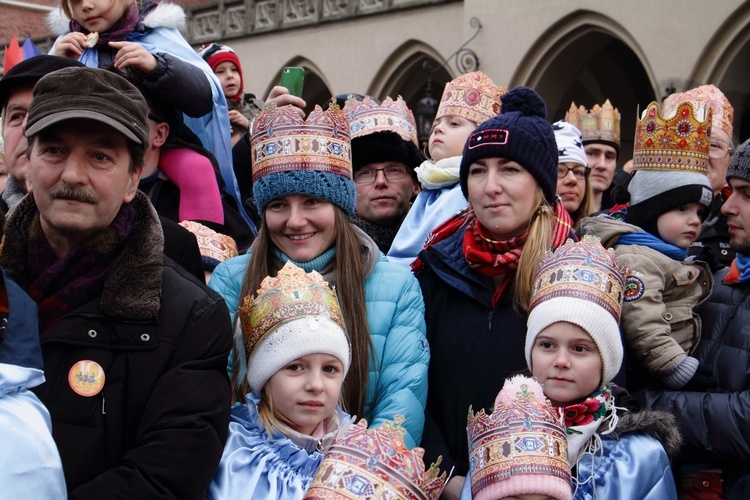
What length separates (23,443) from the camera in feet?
7.00

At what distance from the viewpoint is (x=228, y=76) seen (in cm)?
665

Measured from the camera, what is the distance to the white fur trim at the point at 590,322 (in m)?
3.30

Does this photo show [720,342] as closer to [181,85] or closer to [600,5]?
[181,85]

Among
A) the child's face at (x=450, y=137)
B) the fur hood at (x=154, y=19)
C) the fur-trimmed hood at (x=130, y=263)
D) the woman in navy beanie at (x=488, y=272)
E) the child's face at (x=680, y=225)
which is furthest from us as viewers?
the child's face at (x=450, y=137)

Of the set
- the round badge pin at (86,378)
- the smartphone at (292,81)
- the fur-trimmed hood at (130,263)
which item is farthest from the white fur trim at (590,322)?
the smartphone at (292,81)

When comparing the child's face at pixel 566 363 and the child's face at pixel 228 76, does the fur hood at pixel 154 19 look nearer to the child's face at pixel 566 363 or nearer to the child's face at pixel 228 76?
the child's face at pixel 228 76

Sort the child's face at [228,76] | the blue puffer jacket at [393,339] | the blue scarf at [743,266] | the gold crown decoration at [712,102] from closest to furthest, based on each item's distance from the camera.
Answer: the blue puffer jacket at [393,339], the blue scarf at [743,266], the gold crown decoration at [712,102], the child's face at [228,76]

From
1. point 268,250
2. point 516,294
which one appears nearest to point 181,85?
point 268,250

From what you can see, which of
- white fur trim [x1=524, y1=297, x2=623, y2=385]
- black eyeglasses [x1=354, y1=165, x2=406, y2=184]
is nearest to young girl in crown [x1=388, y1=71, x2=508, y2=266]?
black eyeglasses [x1=354, y1=165, x2=406, y2=184]

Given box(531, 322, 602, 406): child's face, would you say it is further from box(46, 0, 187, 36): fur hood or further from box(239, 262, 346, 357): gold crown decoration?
box(46, 0, 187, 36): fur hood

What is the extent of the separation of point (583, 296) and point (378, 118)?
6.16ft

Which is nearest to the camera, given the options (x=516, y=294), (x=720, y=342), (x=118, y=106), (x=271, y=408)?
(x=118, y=106)

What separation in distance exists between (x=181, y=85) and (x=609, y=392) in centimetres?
207

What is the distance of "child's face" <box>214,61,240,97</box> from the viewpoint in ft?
21.8
